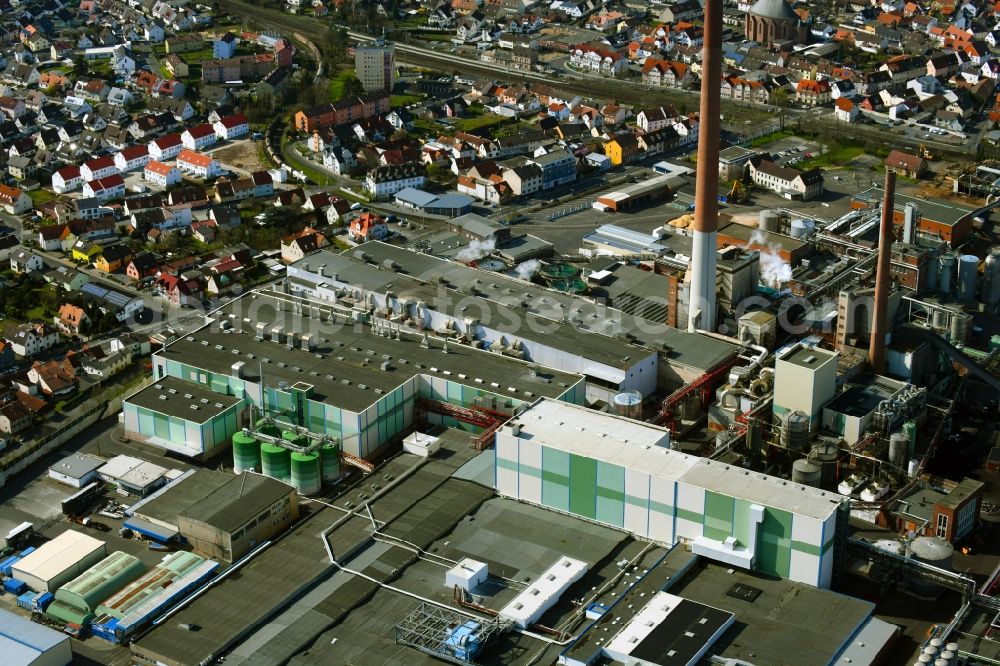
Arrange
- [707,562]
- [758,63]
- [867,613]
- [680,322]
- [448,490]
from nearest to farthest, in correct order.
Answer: [867,613]
[707,562]
[448,490]
[680,322]
[758,63]

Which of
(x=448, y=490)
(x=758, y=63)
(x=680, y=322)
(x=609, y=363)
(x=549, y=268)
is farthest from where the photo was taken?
(x=758, y=63)

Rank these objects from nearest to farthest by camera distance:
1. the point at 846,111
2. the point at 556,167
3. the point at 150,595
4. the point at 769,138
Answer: the point at 150,595, the point at 556,167, the point at 769,138, the point at 846,111

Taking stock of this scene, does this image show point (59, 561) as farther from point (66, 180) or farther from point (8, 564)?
point (66, 180)

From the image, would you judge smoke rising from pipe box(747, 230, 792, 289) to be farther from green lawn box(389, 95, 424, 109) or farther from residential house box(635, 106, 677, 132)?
green lawn box(389, 95, 424, 109)

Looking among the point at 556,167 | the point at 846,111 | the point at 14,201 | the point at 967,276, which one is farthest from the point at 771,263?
the point at 14,201

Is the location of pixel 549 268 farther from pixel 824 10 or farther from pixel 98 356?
pixel 824 10

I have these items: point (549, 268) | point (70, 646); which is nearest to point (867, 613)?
point (70, 646)
